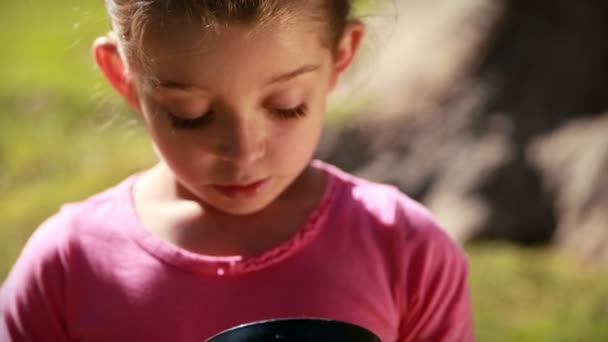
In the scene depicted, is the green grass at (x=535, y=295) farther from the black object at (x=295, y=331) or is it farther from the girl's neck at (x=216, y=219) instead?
the black object at (x=295, y=331)

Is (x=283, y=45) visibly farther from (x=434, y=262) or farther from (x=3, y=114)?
(x=3, y=114)

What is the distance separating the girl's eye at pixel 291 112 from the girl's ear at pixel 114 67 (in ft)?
0.70

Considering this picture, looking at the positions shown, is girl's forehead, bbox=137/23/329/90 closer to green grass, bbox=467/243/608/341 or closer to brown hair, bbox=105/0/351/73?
brown hair, bbox=105/0/351/73

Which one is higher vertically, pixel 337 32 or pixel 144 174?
pixel 337 32

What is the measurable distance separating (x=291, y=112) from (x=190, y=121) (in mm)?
129

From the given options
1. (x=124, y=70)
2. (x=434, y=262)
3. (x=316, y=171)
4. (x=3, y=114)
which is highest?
(x=124, y=70)

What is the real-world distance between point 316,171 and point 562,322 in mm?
1298

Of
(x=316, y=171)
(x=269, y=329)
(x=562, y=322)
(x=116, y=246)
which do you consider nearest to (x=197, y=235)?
(x=116, y=246)

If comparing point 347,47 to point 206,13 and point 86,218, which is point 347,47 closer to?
point 206,13

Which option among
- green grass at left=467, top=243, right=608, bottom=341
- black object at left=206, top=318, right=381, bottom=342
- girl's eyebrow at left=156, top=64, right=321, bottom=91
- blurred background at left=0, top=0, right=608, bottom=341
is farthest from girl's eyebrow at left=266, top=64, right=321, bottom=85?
Result: green grass at left=467, top=243, right=608, bottom=341

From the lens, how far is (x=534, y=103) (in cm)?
307

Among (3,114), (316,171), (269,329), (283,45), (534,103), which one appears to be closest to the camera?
(269,329)

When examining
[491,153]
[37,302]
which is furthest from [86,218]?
[491,153]

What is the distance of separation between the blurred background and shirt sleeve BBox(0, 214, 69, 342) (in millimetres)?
1251
